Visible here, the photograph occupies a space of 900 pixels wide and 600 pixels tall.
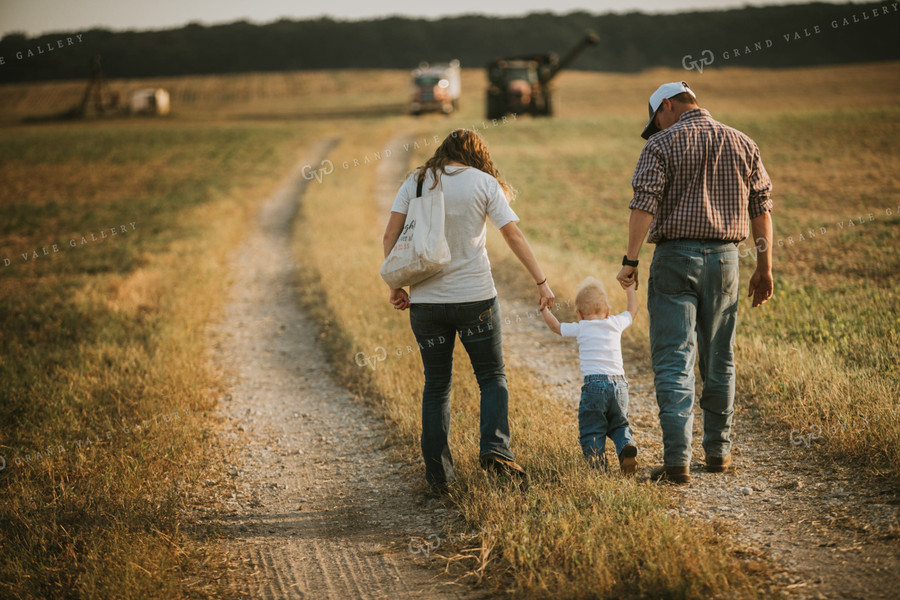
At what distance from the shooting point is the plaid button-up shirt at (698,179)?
414 cm

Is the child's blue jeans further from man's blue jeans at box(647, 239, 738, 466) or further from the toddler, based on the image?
man's blue jeans at box(647, 239, 738, 466)

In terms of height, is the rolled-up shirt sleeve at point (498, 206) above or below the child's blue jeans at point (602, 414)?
above

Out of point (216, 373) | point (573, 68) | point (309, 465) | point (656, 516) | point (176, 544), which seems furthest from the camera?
point (573, 68)

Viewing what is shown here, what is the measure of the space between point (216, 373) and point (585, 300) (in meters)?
4.96

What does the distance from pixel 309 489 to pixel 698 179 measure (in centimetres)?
342

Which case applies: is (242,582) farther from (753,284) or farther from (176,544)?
(753,284)

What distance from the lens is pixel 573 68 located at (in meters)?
94.6

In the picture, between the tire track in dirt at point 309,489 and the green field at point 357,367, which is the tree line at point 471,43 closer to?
the green field at point 357,367

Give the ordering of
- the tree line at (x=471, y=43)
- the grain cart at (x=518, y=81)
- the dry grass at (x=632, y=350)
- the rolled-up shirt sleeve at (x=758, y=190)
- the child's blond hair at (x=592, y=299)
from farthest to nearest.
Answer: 1. the tree line at (x=471, y=43)
2. the grain cart at (x=518, y=81)
3. the child's blond hair at (x=592, y=299)
4. the rolled-up shirt sleeve at (x=758, y=190)
5. the dry grass at (x=632, y=350)

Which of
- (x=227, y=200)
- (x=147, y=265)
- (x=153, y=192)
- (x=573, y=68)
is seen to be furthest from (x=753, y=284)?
(x=573, y=68)

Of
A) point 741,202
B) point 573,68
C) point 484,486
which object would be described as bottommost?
point 484,486

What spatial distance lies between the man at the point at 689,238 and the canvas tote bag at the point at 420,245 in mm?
1174

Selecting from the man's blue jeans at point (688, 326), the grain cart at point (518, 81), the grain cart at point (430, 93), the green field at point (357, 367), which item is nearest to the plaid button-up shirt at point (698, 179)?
the man's blue jeans at point (688, 326)

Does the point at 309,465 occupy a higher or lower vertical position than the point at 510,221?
lower
